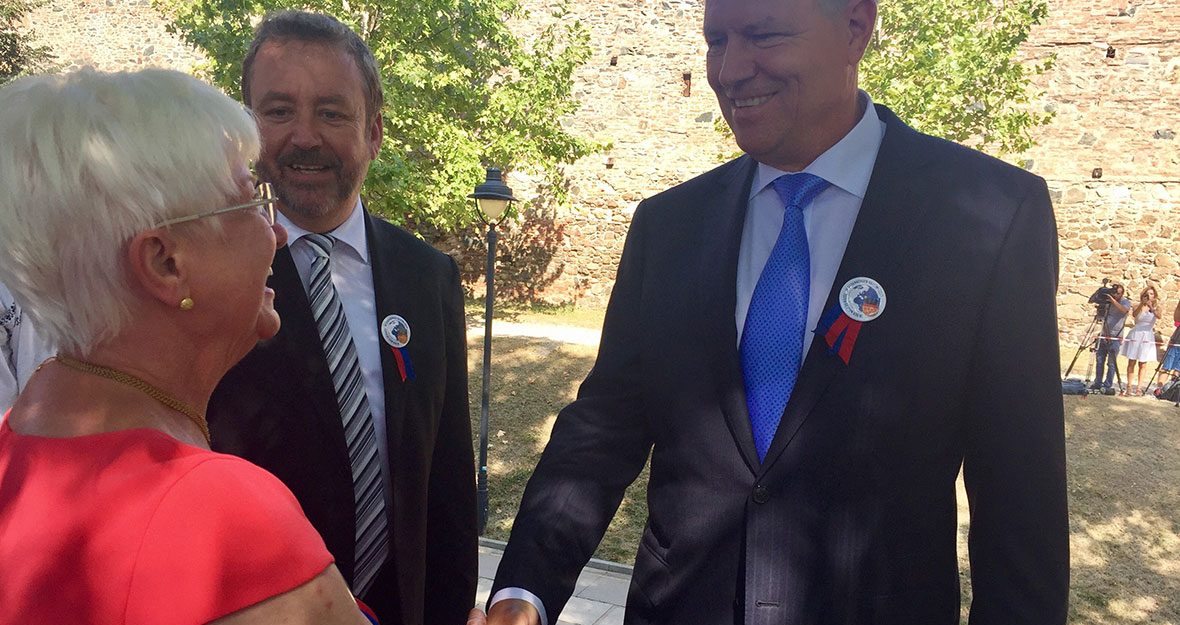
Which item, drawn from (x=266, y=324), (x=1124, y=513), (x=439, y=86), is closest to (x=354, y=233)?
(x=266, y=324)

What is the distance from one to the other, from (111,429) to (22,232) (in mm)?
281

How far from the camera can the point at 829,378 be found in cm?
170

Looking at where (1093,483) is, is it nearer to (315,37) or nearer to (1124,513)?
(1124,513)

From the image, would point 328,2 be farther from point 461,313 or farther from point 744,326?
point 744,326

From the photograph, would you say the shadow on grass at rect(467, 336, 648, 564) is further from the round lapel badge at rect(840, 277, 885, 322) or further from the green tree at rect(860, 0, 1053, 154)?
the green tree at rect(860, 0, 1053, 154)

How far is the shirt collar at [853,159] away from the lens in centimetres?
189

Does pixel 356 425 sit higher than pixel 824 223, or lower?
lower

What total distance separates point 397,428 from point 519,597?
1.85 ft

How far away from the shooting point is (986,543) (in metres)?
1.68

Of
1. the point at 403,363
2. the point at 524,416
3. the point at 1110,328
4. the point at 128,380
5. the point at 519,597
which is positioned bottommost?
the point at 524,416

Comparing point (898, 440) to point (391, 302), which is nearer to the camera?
point (898, 440)

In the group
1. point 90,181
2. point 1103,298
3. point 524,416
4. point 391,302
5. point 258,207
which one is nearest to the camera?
point 90,181

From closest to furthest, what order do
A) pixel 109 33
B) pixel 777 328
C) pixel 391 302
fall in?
pixel 777 328, pixel 391 302, pixel 109 33

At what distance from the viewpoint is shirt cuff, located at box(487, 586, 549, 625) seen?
1.89 m
